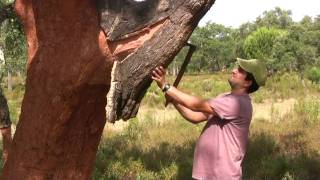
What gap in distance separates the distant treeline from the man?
15120 millimetres

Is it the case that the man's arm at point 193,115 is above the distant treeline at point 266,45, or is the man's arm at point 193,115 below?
above

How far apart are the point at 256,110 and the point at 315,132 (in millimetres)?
6811

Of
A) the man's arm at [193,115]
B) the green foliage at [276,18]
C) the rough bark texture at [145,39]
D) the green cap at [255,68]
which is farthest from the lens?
the green foliage at [276,18]

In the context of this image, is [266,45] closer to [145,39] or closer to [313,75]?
[313,75]

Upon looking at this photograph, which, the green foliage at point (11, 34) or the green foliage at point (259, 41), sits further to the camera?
the green foliage at point (259, 41)

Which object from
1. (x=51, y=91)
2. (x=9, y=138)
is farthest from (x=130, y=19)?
(x=9, y=138)

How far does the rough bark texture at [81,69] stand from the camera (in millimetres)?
3152

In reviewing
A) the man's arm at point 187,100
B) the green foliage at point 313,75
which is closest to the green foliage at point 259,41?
the green foliage at point 313,75

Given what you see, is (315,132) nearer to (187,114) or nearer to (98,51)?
(187,114)

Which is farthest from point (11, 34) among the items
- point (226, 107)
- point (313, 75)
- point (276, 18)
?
point (276, 18)

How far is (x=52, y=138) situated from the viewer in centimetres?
337

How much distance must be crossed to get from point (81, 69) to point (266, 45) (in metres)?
42.3

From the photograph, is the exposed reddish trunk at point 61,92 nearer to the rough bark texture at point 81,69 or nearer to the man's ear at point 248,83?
the rough bark texture at point 81,69

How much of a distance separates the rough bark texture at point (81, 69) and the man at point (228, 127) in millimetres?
377
